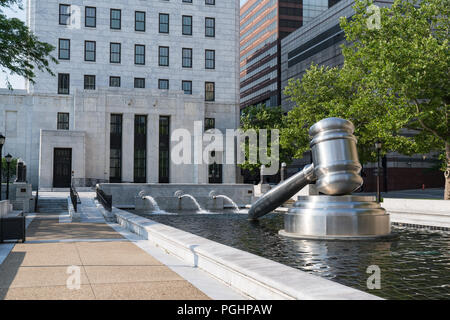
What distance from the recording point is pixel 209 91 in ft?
172

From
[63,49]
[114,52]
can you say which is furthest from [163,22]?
[63,49]

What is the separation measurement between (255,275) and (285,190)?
8.40 meters

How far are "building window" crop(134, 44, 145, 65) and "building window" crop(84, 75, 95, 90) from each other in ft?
17.0

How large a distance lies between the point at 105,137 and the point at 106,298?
4166 cm

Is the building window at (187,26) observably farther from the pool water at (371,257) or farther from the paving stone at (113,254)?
the paving stone at (113,254)

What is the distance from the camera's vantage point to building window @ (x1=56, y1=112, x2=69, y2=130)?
4734 centimetres

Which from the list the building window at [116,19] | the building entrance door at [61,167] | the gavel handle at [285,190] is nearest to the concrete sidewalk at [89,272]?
the gavel handle at [285,190]

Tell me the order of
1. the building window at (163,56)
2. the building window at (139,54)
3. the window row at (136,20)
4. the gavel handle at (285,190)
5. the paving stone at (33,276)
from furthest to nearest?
1. the building window at (163,56)
2. the building window at (139,54)
3. the window row at (136,20)
4. the gavel handle at (285,190)
5. the paving stone at (33,276)

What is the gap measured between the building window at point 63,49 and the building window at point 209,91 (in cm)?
1551

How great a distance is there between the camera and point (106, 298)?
575cm

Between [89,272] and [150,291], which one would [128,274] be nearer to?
[89,272]

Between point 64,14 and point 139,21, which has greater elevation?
point 139,21

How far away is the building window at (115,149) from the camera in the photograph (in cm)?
4647
